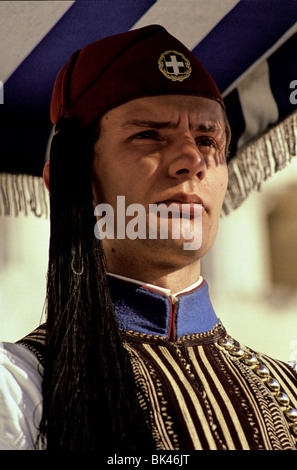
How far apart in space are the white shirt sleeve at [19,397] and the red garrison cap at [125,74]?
2.40 feet

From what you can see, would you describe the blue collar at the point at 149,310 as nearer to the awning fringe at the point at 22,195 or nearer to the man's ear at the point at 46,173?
the man's ear at the point at 46,173

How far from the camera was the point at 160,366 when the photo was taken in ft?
7.45

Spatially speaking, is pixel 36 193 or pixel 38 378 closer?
pixel 38 378

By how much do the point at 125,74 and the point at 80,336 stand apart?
0.79 metres

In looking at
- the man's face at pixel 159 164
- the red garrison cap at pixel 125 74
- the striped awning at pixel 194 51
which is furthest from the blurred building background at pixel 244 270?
the man's face at pixel 159 164

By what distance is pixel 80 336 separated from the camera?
220 centimetres

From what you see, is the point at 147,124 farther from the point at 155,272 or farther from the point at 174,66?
the point at 155,272

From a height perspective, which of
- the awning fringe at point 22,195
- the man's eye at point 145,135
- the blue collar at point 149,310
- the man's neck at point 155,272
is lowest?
the blue collar at point 149,310

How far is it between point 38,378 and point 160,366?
→ 1.09ft

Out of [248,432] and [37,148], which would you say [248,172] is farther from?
[248,432]

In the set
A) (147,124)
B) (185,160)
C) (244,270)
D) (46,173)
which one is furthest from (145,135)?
(244,270)

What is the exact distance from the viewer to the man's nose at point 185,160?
7.70 ft

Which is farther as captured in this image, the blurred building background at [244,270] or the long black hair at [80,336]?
the blurred building background at [244,270]

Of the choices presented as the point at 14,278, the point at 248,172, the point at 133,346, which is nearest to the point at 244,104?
the point at 248,172
